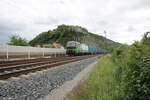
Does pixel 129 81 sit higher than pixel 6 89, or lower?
higher

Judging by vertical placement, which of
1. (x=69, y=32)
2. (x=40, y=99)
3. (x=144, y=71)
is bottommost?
(x=40, y=99)

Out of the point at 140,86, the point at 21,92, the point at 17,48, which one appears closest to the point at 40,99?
the point at 21,92

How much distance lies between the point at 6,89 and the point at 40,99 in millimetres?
1706

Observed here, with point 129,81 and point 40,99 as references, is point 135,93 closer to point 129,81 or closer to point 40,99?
point 129,81

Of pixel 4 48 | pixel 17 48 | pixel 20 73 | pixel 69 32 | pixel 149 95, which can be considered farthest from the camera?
pixel 69 32

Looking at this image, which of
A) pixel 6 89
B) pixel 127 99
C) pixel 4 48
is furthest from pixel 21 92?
pixel 4 48

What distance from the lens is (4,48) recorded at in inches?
580

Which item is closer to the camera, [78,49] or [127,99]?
[127,99]

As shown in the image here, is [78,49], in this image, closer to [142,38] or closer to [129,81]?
[142,38]

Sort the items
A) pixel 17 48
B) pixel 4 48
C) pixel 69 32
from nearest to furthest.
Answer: pixel 4 48
pixel 17 48
pixel 69 32

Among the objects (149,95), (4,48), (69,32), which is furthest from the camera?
(69,32)

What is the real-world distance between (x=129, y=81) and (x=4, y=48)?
16.2m

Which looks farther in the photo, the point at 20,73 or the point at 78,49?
the point at 78,49

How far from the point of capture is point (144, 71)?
2166mm
